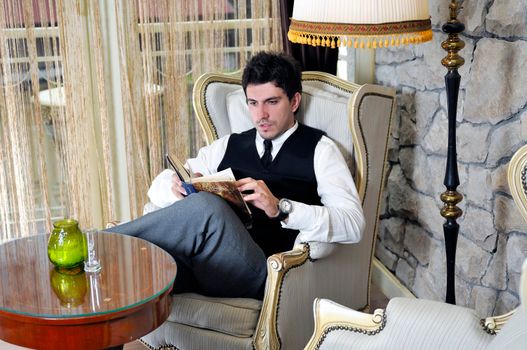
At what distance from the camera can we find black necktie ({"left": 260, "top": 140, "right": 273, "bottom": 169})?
2707 mm

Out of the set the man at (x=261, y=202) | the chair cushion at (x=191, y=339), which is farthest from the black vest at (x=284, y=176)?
the chair cushion at (x=191, y=339)

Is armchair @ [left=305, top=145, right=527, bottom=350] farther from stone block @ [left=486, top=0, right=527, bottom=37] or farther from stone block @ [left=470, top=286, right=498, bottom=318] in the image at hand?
stone block @ [left=470, top=286, right=498, bottom=318]

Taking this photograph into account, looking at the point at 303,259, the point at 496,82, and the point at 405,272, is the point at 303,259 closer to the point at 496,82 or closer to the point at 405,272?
the point at 496,82

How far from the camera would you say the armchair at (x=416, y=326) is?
153 cm

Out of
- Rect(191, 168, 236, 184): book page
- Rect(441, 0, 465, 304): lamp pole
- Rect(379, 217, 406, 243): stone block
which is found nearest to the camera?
Rect(441, 0, 465, 304): lamp pole

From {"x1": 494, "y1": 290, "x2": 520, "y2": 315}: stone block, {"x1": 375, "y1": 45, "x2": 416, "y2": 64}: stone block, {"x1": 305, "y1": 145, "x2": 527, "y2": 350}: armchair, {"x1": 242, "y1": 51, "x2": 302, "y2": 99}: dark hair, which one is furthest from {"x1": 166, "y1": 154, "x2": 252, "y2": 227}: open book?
{"x1": 375, "y1": 45, "x2": 416, "y2": 64}: stone block

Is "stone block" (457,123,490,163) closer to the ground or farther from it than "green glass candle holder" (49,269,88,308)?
farther from it

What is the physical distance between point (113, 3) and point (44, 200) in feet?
3.27

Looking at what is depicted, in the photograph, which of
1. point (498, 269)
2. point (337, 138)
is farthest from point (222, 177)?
point (498, 269)

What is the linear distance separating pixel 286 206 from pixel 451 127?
0.59 m

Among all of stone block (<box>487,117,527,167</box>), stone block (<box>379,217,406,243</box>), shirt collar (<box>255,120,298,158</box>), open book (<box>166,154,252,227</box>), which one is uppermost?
stone block (<box>487,117,527,167</box>)

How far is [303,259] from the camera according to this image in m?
2.36

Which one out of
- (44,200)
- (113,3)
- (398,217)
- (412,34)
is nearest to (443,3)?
(412,34)

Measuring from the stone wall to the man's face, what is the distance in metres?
0.59
